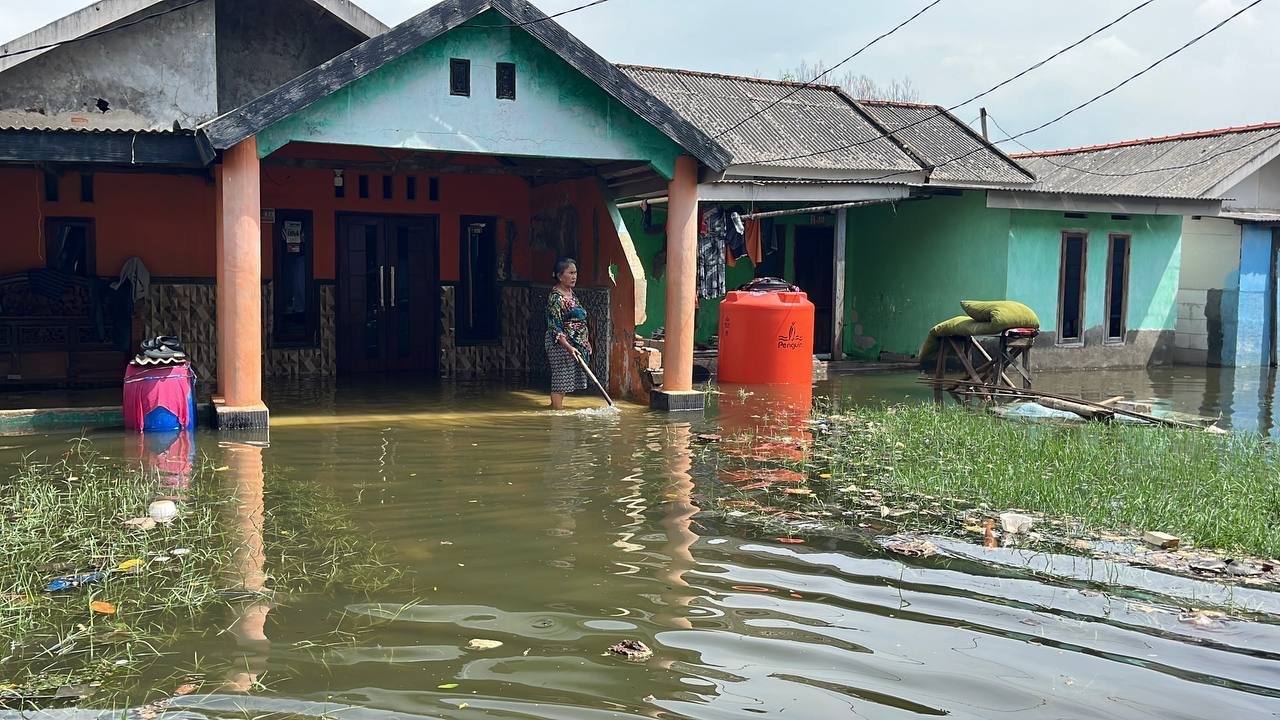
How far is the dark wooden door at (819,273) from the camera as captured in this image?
63.1 feet

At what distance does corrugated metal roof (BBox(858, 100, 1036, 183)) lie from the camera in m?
16.9

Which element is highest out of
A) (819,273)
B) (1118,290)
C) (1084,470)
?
(819,273)

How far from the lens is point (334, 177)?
49.6ft

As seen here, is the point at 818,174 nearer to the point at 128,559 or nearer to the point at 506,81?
the point at 506,81

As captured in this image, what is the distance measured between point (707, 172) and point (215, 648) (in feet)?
28.1

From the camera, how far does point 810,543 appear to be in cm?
659

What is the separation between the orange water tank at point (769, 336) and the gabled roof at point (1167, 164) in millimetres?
5276

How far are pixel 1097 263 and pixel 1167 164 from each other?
3614mm

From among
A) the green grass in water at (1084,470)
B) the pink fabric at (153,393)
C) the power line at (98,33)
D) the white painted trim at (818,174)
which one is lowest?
the green grass in water at (1084,470)

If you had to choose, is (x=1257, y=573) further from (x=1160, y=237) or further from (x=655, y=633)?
(x=1160, y=237)

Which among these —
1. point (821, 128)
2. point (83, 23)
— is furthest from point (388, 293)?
point (821, 128)

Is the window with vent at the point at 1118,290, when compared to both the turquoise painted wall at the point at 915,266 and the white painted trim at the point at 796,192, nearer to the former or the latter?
the turquoise painted wall at the point at 915,266

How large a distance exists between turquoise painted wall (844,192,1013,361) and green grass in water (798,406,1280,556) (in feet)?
23.9

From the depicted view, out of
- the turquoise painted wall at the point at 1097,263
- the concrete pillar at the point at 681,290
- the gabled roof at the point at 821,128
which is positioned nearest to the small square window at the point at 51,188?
the concrete pillar at the point at 681,290
